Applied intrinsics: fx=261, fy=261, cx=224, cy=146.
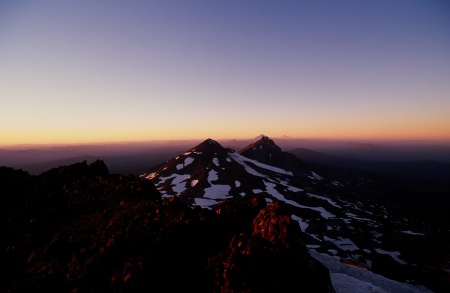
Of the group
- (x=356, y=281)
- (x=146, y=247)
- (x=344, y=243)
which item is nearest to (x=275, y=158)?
(x=344, y=243)

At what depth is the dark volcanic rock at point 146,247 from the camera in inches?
478

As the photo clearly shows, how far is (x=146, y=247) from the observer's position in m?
14.0

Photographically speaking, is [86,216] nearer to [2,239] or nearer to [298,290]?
[2,239]

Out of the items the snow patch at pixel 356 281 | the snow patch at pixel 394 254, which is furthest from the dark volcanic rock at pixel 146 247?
the snow patch at pixel 394 254

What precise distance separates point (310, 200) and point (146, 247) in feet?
331

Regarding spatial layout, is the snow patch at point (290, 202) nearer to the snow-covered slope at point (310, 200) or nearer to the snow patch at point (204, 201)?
the snow-covered slope at point (310, 200)

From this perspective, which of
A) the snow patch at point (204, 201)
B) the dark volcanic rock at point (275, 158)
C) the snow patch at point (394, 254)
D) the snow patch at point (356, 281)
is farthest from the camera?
the dark volcanic rock at point (275, 158)

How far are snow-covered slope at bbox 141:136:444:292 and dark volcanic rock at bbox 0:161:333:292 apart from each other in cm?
2189

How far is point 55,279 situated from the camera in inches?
519

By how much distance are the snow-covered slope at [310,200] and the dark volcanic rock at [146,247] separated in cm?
2189

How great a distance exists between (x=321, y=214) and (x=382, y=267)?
126ft

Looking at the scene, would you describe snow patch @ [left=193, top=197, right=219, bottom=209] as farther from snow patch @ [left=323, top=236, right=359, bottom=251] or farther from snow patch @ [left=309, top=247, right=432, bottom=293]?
snow patch @ [left=309, top=247, right=432, bottom=293]

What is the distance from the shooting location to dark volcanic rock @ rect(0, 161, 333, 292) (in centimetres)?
1213

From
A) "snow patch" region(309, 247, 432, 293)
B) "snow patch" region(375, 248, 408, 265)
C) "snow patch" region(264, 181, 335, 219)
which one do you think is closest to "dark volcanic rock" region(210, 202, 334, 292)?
"snow patch" region(309, 247, 432, 293)
